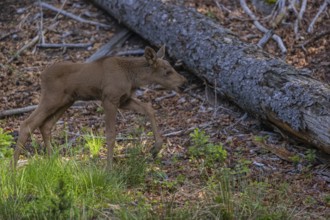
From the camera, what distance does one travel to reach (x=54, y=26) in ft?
44.7

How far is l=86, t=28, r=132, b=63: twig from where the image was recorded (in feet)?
40.8

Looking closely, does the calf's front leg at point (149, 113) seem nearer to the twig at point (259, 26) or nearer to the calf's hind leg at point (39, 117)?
the calf's hind leg at point (39, 117)

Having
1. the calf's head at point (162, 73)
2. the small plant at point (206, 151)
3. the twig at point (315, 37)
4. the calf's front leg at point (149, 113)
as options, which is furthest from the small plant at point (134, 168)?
the twig at point (315, 37)

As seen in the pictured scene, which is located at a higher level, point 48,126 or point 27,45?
point 48,126

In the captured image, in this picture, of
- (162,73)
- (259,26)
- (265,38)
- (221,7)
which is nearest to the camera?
(162,73)

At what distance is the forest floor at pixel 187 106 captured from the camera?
8.27 m

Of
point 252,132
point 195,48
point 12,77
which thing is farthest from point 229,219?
point 12,77

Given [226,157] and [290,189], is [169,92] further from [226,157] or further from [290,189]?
[290,189]

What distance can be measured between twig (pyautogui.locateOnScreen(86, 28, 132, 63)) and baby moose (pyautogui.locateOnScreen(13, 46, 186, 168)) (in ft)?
11.4

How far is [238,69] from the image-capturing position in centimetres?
984

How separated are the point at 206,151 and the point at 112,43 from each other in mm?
4600

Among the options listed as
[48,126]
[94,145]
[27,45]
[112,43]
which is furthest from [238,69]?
[27,45]

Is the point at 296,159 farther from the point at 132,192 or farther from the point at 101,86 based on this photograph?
the point at 101,86

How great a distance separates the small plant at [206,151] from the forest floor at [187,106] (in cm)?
15
